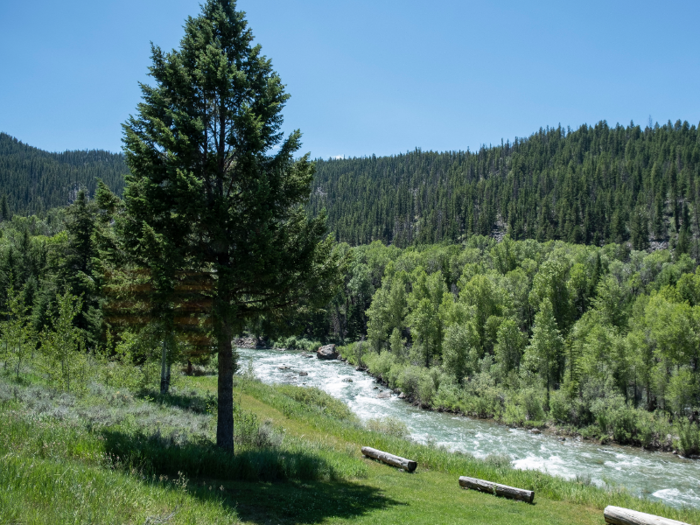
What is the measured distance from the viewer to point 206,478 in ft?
32.0

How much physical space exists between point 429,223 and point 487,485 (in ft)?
427

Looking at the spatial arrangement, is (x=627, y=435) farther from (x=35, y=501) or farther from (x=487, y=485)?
(x=35, y=501)

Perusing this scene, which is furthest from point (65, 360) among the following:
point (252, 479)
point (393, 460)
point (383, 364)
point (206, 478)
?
point (383, 364)

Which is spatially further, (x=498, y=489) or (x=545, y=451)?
(x=545, y=451)

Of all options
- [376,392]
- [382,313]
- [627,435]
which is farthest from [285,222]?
[382,313]

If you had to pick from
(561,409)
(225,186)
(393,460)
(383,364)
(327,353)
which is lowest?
(327,353)

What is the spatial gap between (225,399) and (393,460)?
21.9 feet

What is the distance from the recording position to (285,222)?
12898 millimetres

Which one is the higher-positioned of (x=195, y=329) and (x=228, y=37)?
(x=228, y=37)

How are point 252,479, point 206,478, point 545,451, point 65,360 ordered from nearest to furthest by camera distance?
1. point 206,478
2. point 252,479
3. point 65,360
4. point 545,451

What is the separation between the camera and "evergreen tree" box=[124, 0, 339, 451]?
1055 centimetres

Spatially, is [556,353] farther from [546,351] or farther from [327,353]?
[327,353]

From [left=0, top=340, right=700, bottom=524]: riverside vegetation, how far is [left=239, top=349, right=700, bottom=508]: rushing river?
6.07 m

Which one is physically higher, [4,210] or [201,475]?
[4,210]
